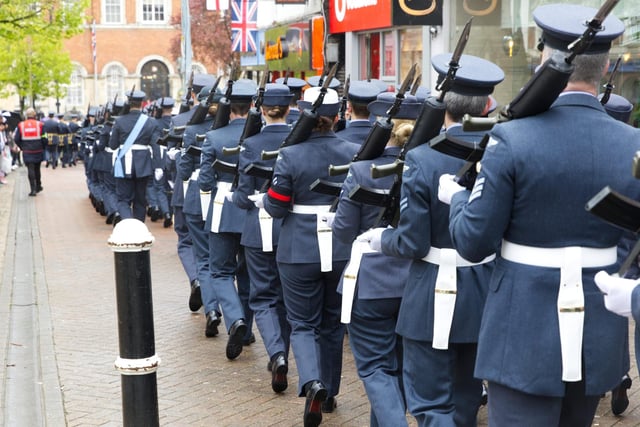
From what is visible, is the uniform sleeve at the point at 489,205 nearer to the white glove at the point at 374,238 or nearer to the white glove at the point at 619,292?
the white glove at the point at 619,292

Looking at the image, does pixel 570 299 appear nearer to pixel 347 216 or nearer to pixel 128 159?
pixel 347 216

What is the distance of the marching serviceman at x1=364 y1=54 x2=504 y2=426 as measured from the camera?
4.51 meters

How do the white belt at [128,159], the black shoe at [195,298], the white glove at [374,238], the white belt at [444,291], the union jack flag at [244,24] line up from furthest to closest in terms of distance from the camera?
the union jack flag at [244,24], the white belt at [128,159], the black shoe at [195,298], the white glove at [374,238], the white belt at [444,291]

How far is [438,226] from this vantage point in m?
4.59

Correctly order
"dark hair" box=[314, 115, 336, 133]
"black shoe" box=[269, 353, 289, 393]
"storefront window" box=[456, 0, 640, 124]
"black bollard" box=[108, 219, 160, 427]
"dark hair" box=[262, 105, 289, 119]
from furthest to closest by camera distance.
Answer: "storefront window" box=[456, 0, 640, 124], "dark hair" box=[262, 105, 289, 119], "black shoe" box=[269, 353, 289, 393], "dark hair" box=[314, 115, 336, 133], "black bollard" box=[108, 219, 160, 427]

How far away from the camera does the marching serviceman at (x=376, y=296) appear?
17.1 feet

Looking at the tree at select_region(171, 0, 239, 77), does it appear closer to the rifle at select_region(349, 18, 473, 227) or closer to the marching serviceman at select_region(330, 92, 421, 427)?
the marching serviceman at select_region(330, 92, 421, 427)

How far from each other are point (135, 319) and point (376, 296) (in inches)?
51.1

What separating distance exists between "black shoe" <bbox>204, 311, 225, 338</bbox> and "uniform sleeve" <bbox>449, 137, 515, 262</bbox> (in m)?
5.06

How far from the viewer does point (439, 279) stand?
4.58 meters

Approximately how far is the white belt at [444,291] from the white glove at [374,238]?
0.33 metres

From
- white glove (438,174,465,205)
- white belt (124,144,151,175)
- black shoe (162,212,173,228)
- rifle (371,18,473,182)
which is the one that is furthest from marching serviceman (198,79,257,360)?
black shoe (162,212,173,228)

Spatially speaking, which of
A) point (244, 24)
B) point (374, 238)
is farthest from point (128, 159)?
point (244, 24)

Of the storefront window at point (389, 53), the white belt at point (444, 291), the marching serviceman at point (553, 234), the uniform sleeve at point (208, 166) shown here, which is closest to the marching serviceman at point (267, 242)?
the uniform sleeve at point (208, 166)
